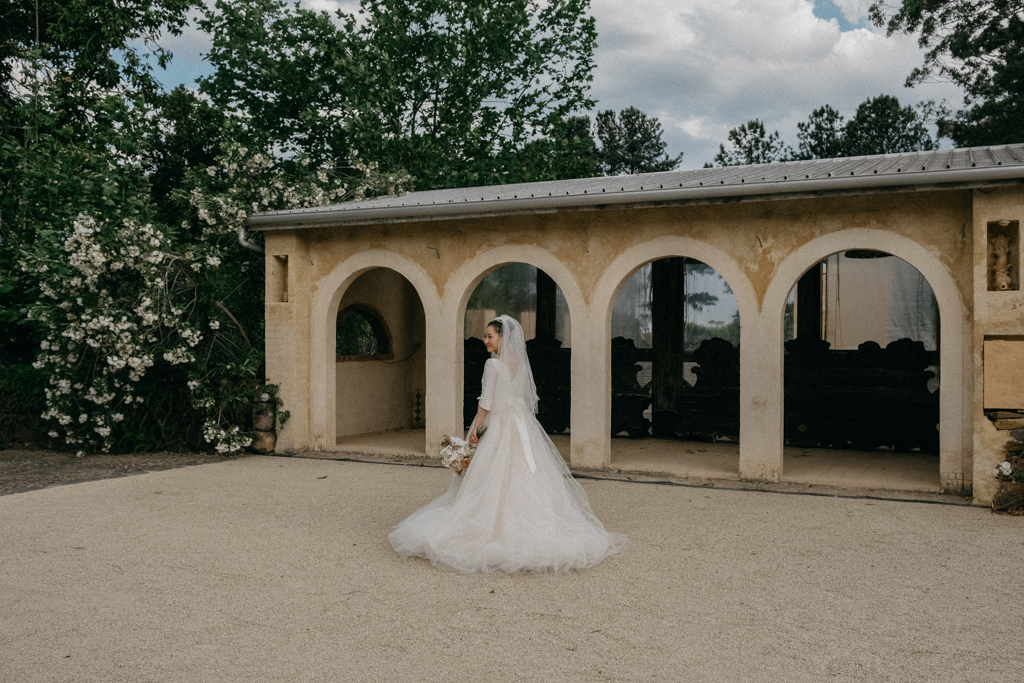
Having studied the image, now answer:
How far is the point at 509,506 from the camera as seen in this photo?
5.29 m

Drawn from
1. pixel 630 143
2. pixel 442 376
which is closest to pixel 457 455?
pixel 442 376

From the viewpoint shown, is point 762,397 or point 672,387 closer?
point 762,397

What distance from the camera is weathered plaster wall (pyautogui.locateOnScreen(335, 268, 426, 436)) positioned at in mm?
11820

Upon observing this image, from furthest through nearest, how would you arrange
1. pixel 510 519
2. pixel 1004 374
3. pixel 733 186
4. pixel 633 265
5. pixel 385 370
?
pixel 385 370, pixel 633 265, pixel 733 186, pixel 1004 374, pixel 510 519

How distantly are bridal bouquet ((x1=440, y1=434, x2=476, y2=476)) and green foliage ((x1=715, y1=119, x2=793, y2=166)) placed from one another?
28960 millimetres

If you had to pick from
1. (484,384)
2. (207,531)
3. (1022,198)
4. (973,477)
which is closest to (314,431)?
(207,531)

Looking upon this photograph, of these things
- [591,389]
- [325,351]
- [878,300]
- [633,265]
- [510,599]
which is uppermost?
[633,265]

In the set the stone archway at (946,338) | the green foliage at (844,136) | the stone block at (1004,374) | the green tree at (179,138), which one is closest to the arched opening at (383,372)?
the stone archway at (946,338)

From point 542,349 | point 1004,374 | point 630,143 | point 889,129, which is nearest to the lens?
point 1004,374

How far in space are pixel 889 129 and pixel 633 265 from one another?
2506cm

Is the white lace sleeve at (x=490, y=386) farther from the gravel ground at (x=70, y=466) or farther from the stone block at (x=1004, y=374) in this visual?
the gravel ground at (x=70, y=466)

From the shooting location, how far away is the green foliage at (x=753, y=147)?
32.3 m

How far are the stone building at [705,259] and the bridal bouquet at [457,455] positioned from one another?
140 inches

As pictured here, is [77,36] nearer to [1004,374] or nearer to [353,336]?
[353,336]
